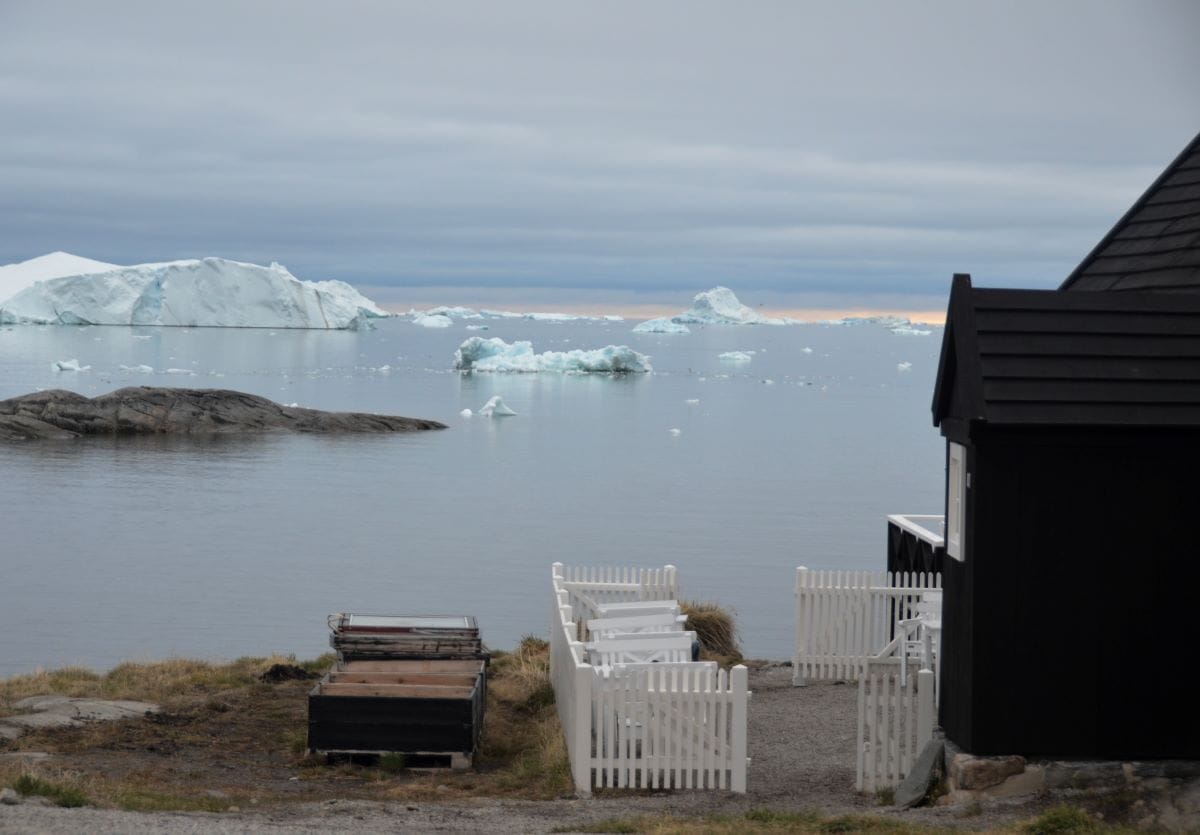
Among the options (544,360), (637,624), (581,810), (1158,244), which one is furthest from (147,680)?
(544,360)

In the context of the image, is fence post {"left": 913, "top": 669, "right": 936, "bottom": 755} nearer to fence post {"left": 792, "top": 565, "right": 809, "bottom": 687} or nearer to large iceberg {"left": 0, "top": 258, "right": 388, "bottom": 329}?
fence post {"left": 792, "top": 565, "right": 809, "bottom": 687}

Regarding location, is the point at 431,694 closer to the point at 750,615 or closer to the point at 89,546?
the point at 750,615

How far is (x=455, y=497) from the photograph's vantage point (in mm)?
50312

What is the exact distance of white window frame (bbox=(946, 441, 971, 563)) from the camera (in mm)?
10500

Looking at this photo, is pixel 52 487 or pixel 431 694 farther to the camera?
pixel 52 487

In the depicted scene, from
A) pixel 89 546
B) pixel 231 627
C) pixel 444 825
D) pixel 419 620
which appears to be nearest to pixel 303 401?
pixel 89 546

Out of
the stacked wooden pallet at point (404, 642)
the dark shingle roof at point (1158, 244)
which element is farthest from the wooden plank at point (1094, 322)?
the stacked wooden pallet at point (404, 642)

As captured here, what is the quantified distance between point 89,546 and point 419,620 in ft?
85.6

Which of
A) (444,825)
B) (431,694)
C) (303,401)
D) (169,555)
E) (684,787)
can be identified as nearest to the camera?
(444,825)

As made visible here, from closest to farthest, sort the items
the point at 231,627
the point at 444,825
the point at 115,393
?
the point at 444,825, the point at 231,627, the point at 115,393

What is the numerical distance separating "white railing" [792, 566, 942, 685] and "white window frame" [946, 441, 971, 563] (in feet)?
17.3

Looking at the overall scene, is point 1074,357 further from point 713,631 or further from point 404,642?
point 713,631

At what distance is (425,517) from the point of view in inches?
1796

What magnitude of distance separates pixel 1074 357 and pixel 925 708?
2.82m
